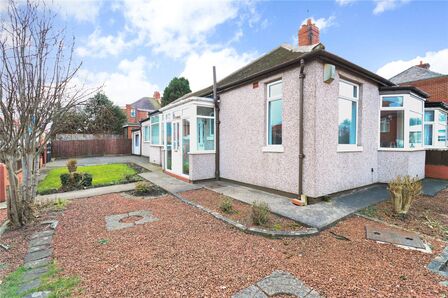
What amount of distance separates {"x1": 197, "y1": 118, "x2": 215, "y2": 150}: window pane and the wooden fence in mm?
19158

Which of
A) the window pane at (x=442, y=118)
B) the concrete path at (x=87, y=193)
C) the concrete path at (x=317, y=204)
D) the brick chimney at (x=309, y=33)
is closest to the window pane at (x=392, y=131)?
the concrete path at (x=317, y=204)

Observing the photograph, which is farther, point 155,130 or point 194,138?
point 155,130

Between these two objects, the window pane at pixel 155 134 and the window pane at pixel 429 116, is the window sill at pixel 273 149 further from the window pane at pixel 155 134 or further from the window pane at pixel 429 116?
the window pane at pixel 429 116

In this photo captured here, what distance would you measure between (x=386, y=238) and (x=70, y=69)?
7183 millimetres

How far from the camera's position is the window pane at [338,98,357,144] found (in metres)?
6.38

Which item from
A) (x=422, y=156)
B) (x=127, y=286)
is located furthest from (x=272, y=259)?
(x=422, y=156)

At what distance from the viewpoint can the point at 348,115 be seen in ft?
21.7

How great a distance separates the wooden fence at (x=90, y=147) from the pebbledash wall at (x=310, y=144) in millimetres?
19539

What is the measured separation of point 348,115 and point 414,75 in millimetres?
20242

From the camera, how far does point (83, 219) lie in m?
4.92

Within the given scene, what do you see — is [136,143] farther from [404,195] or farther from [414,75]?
[414,75]

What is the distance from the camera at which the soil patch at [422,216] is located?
4.22 metres

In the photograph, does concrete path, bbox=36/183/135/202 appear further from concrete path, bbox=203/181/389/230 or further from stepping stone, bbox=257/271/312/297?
stepping stone, bbox=257/271/312/297

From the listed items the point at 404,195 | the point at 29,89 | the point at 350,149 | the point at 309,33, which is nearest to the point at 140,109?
the point at 309,33
